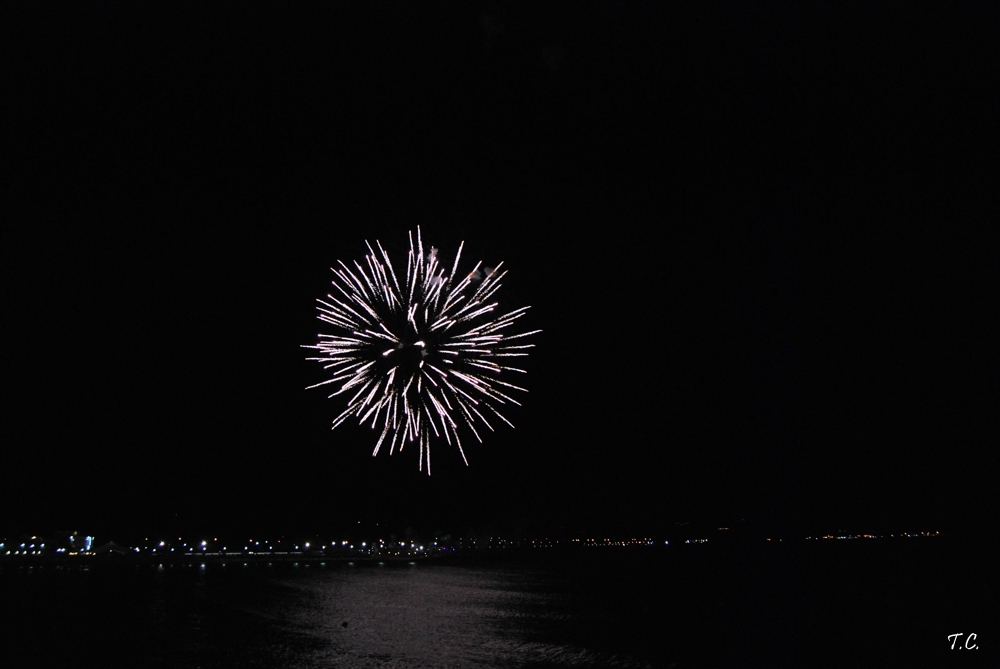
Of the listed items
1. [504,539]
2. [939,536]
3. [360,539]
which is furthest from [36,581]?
[939,536]

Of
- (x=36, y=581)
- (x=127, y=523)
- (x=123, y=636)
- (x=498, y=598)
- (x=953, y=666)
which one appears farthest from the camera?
(x=127, y=523)

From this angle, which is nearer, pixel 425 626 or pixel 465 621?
pixel 425 626

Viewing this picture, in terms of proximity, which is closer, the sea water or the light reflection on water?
the light reflection on water

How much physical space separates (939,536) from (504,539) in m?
57.2

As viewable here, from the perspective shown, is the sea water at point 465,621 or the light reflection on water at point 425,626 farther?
the sea water at point 465,621

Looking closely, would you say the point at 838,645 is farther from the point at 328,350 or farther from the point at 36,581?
the point at 36,581

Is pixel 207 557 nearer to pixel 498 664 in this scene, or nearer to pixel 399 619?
pixel 399 619

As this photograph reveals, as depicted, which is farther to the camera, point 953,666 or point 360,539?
point 360,539

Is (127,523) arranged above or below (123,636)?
above

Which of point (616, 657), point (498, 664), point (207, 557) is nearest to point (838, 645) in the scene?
point (616, 657)

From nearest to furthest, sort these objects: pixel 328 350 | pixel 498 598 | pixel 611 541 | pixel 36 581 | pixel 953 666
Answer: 1. pixel 953 666
2. pixel 328 350
3. pixel 498 598
4. pixel 36 581
5. pixel 611 541

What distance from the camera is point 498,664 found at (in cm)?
1422

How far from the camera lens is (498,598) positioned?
27234 mm

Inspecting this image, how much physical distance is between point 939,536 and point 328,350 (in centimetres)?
10104
